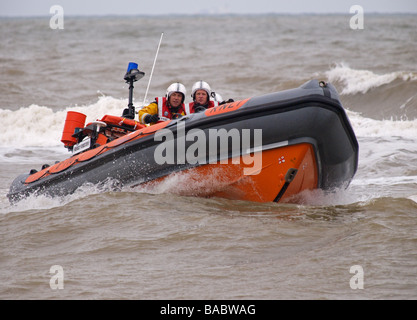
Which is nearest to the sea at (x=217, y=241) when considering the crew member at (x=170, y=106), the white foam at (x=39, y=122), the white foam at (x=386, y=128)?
the white foam at (x=386, y=128)

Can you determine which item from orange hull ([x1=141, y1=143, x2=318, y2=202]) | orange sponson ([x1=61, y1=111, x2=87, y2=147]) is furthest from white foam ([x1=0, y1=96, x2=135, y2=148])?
orange hull ([x1=141, y1=143, x2=318, y2=202])

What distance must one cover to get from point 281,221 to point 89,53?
1836 centimetres

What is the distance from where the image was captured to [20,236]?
15.2ft

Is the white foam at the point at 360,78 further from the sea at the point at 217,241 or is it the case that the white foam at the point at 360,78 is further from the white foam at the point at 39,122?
the white foam at the point at 39,122

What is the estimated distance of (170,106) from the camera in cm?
627

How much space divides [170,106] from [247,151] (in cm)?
155

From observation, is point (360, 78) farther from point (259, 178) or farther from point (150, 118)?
point (259, 178)

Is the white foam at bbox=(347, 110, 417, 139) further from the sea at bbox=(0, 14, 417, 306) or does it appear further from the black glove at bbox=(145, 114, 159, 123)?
the black glove at bbox=(145, 114, 159, 123)

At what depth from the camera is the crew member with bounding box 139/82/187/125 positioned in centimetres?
616

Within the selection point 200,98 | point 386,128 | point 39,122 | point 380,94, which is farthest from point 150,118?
point 380,94

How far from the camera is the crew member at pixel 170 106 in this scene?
6.16 meters

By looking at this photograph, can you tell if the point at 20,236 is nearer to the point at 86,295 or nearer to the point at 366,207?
the point at 86,295

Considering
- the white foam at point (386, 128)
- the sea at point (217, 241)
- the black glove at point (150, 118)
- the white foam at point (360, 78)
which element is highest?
the white foam at point (360, 78)
